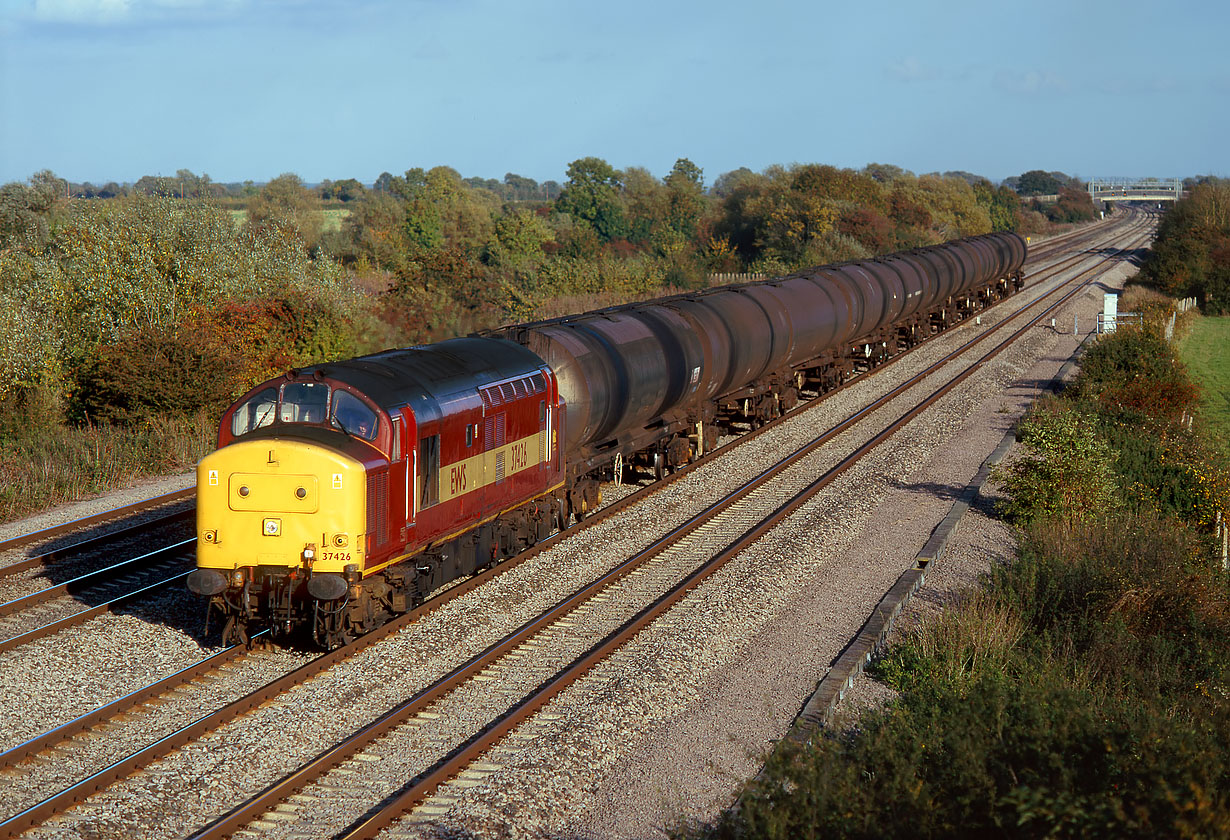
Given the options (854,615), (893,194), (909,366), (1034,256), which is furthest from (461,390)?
(1034,256)

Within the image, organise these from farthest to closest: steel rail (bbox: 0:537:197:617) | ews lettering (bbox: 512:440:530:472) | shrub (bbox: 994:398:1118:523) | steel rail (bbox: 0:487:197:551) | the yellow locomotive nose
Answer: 1. shrub (bbox: 994:398:1118:523)
2. steel rail (bbox: 0:487:197:551)
3. ews lettering (bbox: 512:440:530:472)
4. steel rail (bbox: 0:537:197:617)
5. the yellow locomotive nose

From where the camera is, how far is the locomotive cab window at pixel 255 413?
1272 cm

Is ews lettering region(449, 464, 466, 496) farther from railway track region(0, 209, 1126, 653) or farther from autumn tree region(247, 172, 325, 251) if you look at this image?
autumn tree region(247, 172, 325, 251)

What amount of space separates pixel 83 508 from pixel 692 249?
61.6m

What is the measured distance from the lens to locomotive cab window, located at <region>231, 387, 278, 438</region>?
12.7m

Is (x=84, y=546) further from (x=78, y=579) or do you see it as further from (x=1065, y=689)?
(x=1065, y=689)

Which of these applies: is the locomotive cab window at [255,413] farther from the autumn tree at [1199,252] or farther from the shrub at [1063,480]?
the autumn tree at [1199,252]

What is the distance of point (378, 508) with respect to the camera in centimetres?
1251

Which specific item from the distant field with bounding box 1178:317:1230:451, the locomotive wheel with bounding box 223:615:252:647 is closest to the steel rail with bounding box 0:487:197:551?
the locomotive wheel with bounding box 223:615:252:647

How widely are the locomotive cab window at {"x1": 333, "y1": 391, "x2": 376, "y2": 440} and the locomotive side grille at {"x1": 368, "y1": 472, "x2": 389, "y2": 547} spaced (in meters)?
0.52

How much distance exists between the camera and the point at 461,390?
48.2 feet

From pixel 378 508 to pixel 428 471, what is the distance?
3.87 ft

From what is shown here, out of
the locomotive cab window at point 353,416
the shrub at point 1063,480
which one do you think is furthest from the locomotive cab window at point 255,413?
the shrub at point 1063,480

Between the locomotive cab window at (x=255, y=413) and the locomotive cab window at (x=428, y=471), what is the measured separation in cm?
175
